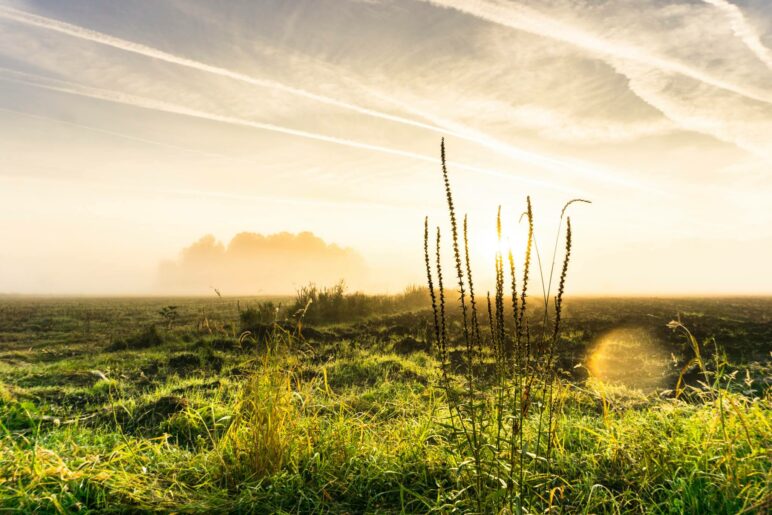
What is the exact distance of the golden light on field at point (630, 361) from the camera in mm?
7848

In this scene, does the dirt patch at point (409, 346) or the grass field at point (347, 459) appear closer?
the grass field at point (347, 459)

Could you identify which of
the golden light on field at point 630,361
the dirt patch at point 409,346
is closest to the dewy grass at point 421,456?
the golden light on field at point 630,361

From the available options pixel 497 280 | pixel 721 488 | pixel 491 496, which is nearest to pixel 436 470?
A: pixel 491 496

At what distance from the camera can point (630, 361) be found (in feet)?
30.2

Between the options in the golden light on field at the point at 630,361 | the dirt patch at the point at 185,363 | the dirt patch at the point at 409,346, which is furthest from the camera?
the dirt patch at the point at 409,346

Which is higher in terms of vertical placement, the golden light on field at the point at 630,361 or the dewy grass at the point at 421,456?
the dewy grass at the point at 421,456

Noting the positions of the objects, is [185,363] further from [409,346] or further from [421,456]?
[421,456]

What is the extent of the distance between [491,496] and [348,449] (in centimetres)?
136

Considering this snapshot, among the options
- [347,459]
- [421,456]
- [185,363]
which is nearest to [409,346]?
[185,363]

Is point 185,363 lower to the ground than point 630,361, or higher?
higher

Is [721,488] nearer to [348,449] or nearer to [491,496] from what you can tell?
[491,496]

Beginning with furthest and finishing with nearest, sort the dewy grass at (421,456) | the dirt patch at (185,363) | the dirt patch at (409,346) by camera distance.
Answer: the dirt patch at (409,346) < the dirt patch at (185,363) < the dewy grass at (421,456)

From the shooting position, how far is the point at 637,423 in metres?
4.02

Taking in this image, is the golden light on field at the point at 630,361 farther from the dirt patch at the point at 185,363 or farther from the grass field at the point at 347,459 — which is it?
the dirt patch at the point at 185,363
